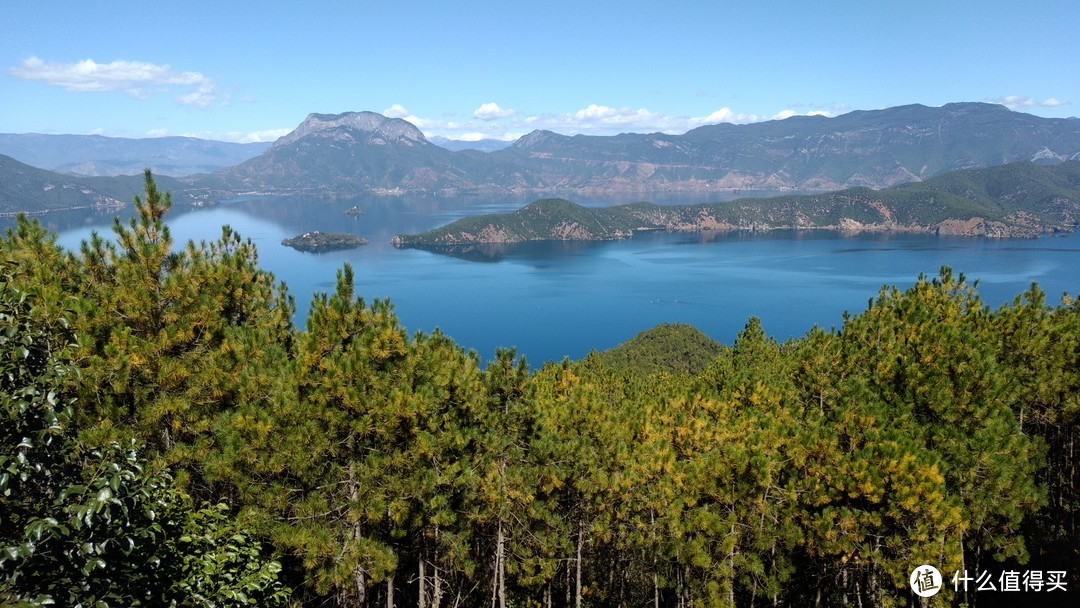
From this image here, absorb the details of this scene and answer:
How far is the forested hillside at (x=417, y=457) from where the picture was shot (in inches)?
174

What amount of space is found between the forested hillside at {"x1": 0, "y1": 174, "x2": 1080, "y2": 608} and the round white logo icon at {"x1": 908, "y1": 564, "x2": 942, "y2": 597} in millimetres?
271

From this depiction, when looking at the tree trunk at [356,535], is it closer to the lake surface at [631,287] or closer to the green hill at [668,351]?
the green hill at [668,351]

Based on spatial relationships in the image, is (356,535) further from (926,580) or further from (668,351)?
(668,351)

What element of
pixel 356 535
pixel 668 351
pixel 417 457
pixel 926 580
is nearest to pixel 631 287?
pixel 668 351

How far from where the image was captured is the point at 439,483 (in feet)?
33.6

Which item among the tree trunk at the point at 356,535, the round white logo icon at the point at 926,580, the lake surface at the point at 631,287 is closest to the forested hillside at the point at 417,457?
the tree trunk at the point at 356,535

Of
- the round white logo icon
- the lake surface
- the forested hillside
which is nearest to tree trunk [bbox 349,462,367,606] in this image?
the forested hillside

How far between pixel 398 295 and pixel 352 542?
12885 centimetres

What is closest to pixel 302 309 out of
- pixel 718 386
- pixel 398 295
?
pixel 398 295

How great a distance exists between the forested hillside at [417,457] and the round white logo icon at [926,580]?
0.89 ft

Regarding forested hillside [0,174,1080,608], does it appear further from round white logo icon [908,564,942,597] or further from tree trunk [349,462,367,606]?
round white logo icon [908,564,942,597]

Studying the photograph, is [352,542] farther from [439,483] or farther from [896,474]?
[896,474]

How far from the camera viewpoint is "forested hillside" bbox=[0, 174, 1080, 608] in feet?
14.5

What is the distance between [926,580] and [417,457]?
10612 mm
